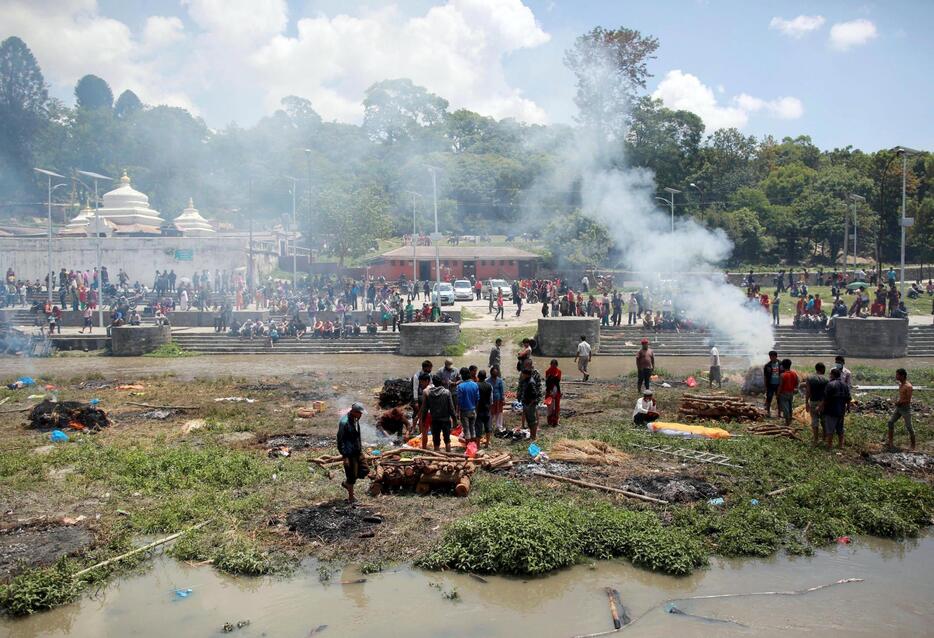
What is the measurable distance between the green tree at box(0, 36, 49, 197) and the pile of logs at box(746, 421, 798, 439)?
183 feet

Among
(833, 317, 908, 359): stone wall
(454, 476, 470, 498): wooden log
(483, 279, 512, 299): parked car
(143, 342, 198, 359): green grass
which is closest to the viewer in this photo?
(454, 476, 470, 498): wooden log

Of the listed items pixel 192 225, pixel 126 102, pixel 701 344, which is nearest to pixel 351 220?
pixel 192 225

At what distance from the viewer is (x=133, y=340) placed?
1110 inches

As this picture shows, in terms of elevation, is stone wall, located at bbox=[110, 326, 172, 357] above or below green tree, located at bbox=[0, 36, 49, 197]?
below

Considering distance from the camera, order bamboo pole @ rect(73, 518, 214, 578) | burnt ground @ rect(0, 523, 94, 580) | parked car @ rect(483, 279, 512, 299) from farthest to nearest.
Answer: parked car @ rect(483, 279, 512, 299) → burnt ground @ rect(0, 523, 94, 580) → bamboo pole @ rect(73, 518, 214, 578)

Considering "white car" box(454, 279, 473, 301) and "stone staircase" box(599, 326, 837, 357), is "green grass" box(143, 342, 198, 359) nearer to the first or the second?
Result: "stone staircase" box(599, 326, 837, 357)

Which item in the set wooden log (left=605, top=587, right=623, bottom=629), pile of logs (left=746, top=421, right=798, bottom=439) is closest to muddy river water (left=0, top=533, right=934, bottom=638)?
wooden log (left=605, top=587, right=623, bottom=629)

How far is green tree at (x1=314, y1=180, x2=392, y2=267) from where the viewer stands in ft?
157

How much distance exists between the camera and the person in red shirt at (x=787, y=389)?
1359 centimetres

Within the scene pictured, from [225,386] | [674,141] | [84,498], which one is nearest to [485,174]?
[674,141]

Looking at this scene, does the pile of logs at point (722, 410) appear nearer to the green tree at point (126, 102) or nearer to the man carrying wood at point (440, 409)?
the man carrying wood at point (440, 409)

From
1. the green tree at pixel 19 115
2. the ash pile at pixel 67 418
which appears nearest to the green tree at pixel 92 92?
the green tree at pixel 19 115

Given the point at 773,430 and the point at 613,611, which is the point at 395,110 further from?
the point at 613,611

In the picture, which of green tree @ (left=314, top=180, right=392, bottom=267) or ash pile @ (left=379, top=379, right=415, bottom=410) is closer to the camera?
ash pile @ (left=379, top=379, right=415, bottom=410)
